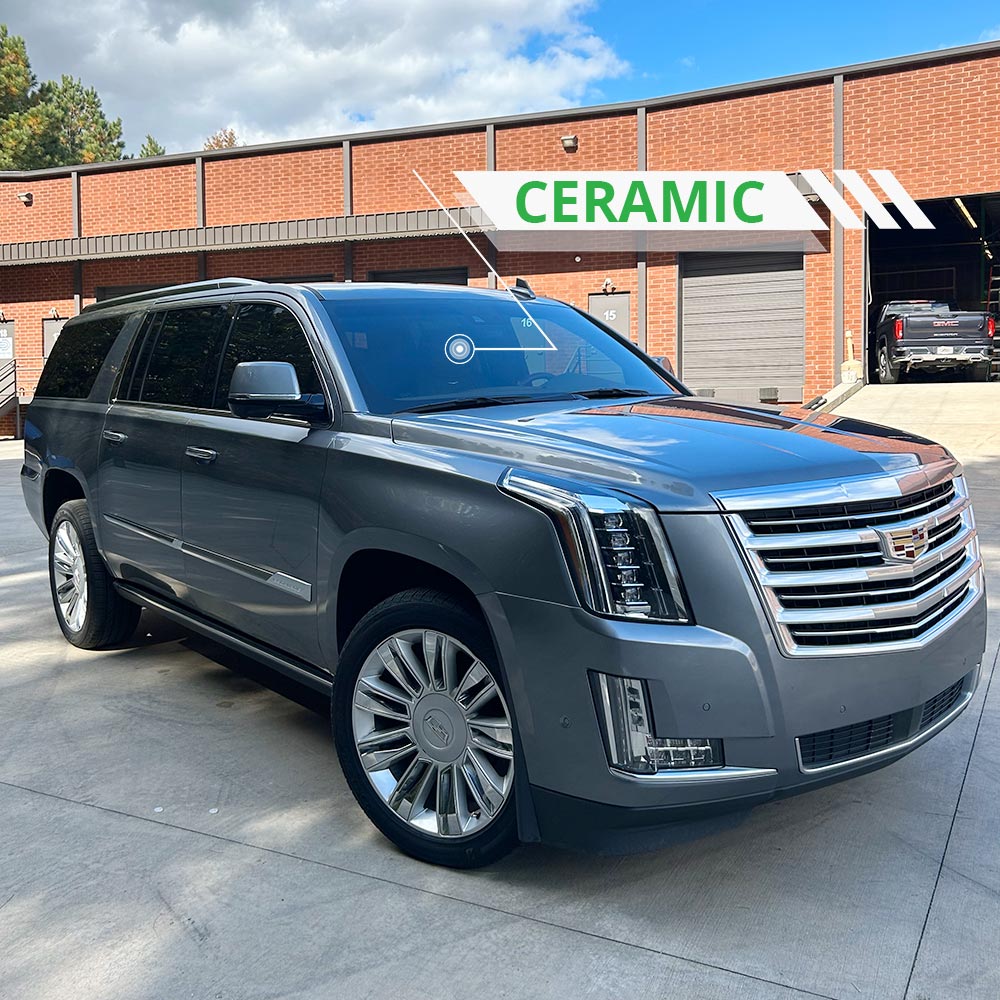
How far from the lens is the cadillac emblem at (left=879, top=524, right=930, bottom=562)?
291cm

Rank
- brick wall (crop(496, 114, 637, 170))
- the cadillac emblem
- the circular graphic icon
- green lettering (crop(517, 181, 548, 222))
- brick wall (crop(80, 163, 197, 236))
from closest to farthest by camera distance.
A: 1. the cadillac emblem
2. the circular graphic icon
3. brick wall (crop(496, 114, 637, 170))
4. green lettering (crop(517, 181, 548, 222))
5. brick wall (crop(80, 163, 197, 236))

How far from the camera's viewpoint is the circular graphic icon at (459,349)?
13.6ft

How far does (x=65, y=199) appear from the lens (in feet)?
97.7

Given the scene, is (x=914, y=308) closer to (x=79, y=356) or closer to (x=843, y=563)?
(x=79, y=356)

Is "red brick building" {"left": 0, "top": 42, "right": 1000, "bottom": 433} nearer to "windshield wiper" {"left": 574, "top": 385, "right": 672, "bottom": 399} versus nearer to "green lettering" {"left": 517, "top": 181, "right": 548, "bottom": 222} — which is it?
"green lettering" {"left": 517, "top": 181, "right": 548, "bottom": 222}

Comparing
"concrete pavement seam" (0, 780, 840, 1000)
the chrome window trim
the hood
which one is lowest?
"concrete pavement seam" (0, 780, 840, 1000)

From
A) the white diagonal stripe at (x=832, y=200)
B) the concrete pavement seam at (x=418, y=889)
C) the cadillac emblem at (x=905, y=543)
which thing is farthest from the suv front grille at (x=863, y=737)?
the white diagonal stripe at (x=832, y=200)

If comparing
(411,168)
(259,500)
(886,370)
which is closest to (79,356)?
(259,500)

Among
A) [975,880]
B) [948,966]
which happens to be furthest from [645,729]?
[975,880]

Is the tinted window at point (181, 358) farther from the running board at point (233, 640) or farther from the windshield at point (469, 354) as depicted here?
the running board at point (233, 640)

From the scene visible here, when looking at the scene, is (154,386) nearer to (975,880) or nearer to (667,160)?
(975,880)

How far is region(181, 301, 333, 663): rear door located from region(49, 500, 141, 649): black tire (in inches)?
47.1

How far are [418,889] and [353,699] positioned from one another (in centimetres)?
64

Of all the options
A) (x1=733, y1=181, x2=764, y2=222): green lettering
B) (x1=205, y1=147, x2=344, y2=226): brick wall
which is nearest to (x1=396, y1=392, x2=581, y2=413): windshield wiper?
(x1=733, y1=181, x2=764, y2=222): green lettering
